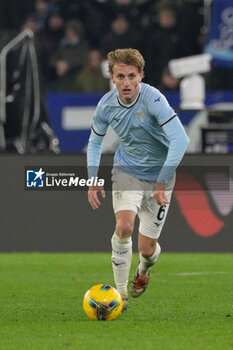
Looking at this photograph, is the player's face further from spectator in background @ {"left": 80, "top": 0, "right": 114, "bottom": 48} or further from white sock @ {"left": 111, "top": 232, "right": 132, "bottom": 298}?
spectator in background @ {"left": 80, "top": 0, "right": 114, "bottom": 48}

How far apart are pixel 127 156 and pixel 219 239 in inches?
204

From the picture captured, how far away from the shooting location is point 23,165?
1284cm

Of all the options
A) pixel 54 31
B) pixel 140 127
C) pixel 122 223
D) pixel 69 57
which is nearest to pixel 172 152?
pixel 140 127

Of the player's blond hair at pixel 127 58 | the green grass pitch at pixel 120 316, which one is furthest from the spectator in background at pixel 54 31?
the player's blond hair at pixel 127 58

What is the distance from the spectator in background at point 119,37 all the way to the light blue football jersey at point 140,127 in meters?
7.49

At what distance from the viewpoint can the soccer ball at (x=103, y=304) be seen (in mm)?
7219

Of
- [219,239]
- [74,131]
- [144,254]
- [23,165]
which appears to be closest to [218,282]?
[144,254]

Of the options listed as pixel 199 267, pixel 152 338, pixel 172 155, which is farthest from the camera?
pixel 199 267

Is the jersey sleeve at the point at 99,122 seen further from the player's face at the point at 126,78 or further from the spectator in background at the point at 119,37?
the spectator in background at the point at 119,37

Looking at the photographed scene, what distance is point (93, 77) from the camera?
1585 cm

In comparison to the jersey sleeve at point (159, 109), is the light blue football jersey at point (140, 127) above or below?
below

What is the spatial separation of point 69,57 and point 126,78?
8891 millimetres

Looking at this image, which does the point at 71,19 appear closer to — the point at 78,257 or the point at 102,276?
the point at 78,257

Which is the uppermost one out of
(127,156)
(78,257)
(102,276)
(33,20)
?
(127,156)
